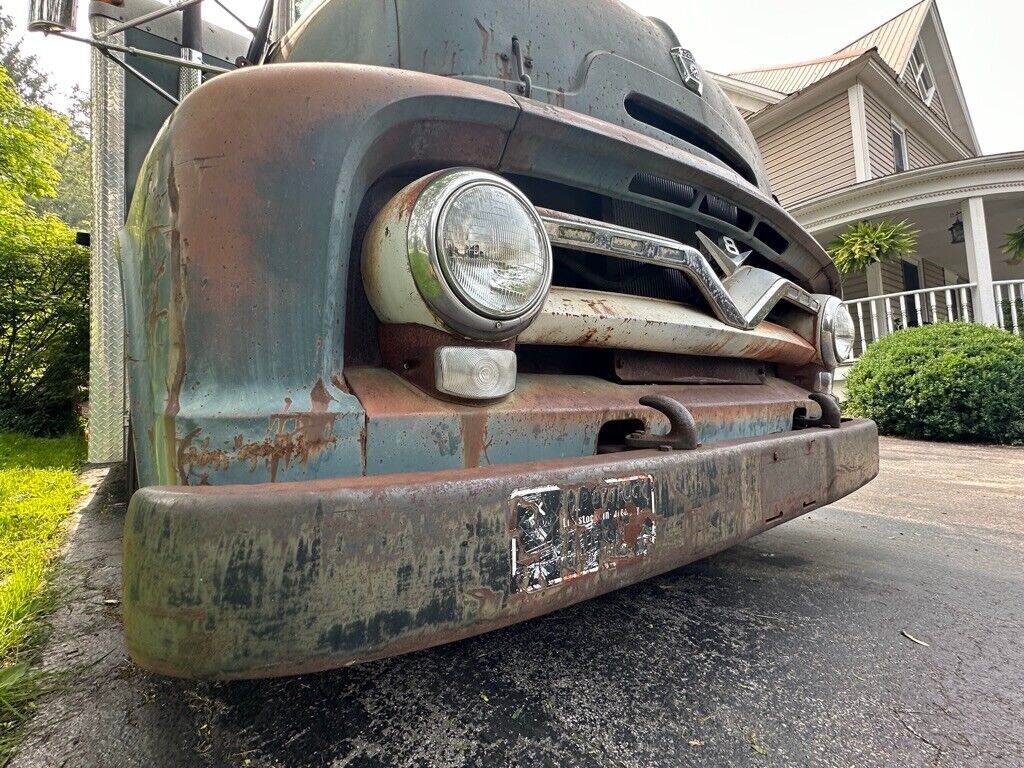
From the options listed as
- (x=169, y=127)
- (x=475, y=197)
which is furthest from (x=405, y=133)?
(x=169, y=127)

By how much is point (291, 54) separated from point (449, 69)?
65cm

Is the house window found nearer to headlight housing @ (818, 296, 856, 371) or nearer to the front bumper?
headlight housing @ (818, 296, 856, 371)

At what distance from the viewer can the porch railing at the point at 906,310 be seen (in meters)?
9.70

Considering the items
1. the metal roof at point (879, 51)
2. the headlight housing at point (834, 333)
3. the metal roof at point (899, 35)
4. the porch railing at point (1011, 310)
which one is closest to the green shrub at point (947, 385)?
the porch railing at point (1011, 310)

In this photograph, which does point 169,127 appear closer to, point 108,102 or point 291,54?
point 291,54

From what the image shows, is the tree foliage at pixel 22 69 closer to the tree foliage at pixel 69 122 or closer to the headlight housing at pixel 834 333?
the tree foliage at pixel 69 122

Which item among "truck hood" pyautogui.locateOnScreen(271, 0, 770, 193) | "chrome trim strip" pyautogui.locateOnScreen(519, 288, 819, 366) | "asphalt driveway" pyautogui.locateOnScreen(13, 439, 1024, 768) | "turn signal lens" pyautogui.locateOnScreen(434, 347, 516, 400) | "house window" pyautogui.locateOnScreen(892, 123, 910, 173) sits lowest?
"asphalt driveway" pyautogui.locateOnScreen(13, 439, 1024, 768)

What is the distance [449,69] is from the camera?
4.59ft

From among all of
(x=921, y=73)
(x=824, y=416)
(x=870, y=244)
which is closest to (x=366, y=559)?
(x=824, y=416)

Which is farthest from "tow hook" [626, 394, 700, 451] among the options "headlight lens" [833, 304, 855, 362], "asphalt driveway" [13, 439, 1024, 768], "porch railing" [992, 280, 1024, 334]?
"porch railing" [992, 280, 1024, 334]

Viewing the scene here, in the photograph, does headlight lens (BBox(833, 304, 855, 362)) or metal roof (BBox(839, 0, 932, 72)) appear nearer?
headlight lens (BBox(833, 304, 855, 362))

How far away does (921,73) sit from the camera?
1677cm

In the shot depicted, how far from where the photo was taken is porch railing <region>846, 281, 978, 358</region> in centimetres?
970

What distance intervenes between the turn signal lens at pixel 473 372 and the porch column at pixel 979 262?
38.4ft
